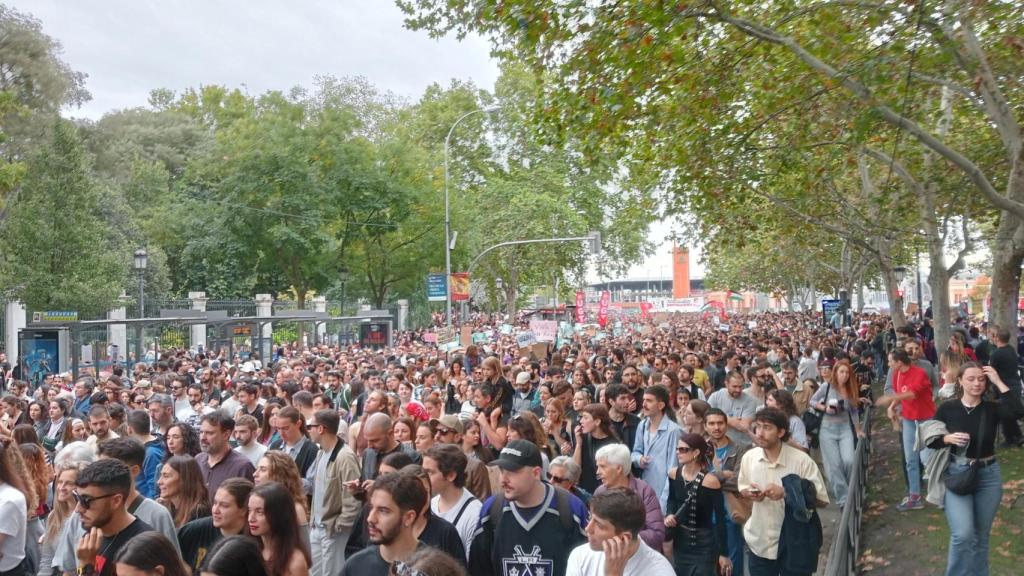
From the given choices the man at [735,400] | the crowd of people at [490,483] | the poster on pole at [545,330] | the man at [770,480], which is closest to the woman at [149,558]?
the crowd of people at [490,483]

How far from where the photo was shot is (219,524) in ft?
16.1

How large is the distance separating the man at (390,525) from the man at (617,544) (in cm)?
74

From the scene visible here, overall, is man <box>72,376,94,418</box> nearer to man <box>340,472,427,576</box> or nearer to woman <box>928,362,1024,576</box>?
man <box>340,472,427,576</box>

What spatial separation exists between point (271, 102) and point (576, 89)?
32323 mm

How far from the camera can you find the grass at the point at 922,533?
8.19m

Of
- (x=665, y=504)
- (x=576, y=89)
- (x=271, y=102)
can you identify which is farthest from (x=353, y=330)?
(x=665, y=504)

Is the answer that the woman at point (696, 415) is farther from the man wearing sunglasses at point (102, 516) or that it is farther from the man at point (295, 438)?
the man wearing sunglasses at point (102, 516)

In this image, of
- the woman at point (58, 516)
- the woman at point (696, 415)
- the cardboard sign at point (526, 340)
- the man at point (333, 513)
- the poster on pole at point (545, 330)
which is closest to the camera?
the woman at point (58, 516)

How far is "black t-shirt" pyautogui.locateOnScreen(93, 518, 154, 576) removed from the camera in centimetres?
451

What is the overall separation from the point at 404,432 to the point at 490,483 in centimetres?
133

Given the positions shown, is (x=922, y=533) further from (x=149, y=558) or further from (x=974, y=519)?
(x=149, y=558)

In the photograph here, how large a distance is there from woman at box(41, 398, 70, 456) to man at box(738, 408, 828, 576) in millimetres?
6690

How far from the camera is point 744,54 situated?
12.3 metres

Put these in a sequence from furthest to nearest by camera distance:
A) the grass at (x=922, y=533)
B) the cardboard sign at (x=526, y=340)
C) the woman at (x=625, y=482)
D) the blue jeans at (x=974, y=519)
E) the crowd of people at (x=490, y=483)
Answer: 1. the cardboard sign at (x=526, y=340)
2. the grass at (x=922, y=533)
3. the blue jeans at (x=974, y=519)
4. the woman at (x=625, y=482)
5. the crowd of people at (x=490, y=483)
